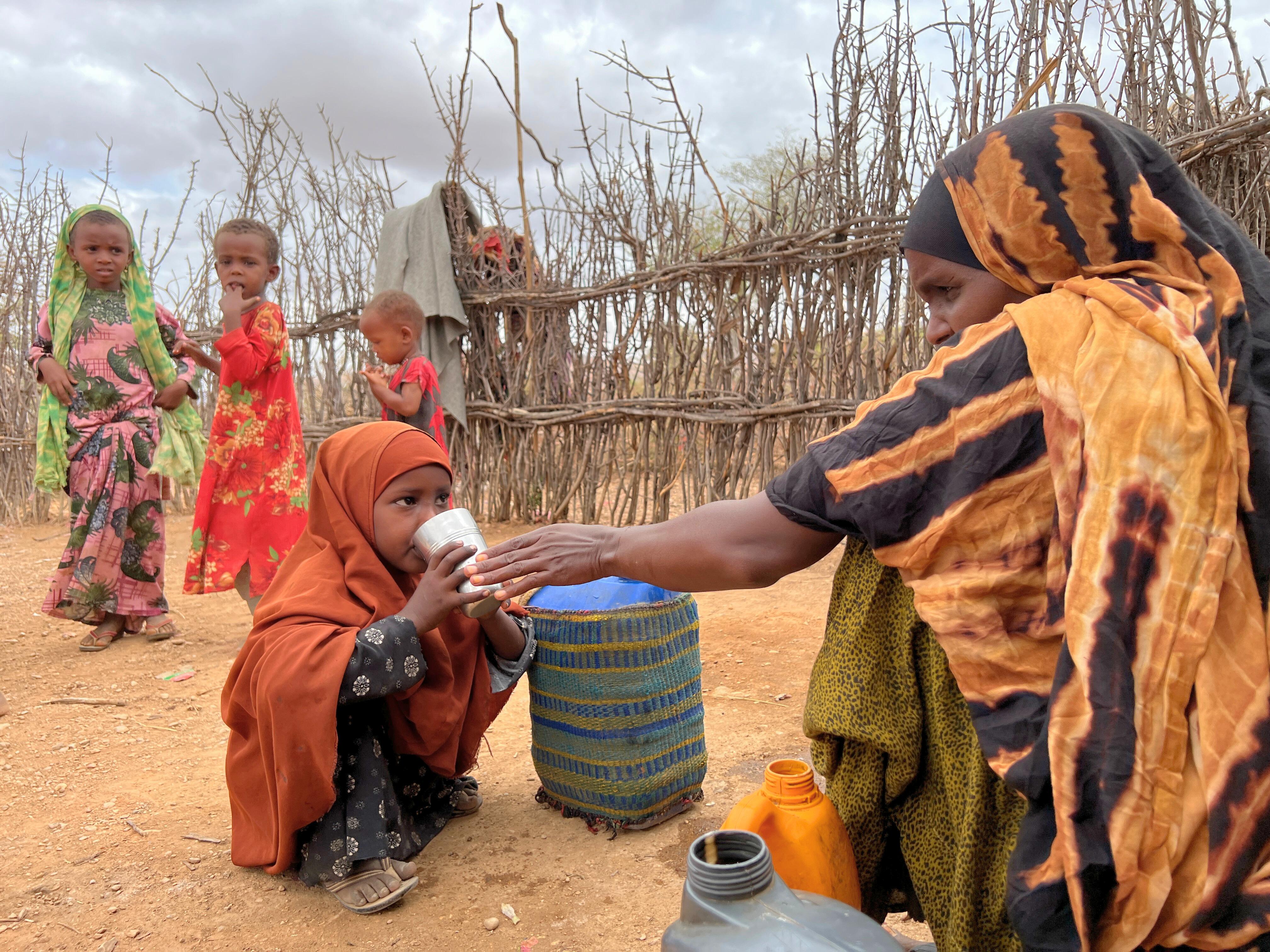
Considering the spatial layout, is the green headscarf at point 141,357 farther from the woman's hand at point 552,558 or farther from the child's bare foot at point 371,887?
the woman's hand at point 552,558

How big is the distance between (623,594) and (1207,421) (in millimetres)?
1459

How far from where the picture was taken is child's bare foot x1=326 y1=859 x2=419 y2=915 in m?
2.09

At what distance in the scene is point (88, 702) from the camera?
12.2 feet

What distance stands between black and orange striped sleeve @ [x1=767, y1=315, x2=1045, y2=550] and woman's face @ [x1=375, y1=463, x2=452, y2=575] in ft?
3.97

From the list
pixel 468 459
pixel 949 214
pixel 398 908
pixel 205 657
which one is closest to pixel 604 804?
pixel 398 908

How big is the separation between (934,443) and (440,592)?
1229 millimetres

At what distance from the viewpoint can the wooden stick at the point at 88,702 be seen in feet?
12.2

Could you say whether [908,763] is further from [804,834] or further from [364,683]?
[364,683]

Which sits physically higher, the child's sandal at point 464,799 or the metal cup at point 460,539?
the metal cup at point 460,539

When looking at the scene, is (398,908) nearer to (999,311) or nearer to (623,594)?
(623,594)

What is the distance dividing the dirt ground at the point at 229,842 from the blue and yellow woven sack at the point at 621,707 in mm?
119

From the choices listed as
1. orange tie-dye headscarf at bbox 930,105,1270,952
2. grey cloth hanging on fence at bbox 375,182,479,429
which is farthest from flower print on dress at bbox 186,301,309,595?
orange tie-dye headscarf at bbox 930,105,1270,952

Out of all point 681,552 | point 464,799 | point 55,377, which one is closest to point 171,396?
point 55,377

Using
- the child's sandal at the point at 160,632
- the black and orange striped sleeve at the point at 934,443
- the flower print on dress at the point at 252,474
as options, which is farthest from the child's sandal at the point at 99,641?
the black and orange striped sleeve at the point at 934,443
